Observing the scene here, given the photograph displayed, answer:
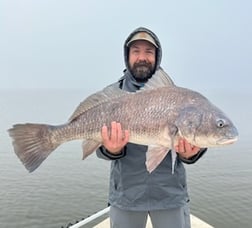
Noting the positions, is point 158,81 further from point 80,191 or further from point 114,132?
point 80,191

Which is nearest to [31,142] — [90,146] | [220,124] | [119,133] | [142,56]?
[90,146]

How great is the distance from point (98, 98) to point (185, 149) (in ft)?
3.15

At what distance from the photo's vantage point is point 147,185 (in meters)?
3.92

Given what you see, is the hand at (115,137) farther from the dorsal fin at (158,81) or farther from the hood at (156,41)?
the hood at (156,41)

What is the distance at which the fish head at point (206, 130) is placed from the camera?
3582mm

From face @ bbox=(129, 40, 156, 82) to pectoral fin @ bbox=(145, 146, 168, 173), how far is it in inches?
37.0

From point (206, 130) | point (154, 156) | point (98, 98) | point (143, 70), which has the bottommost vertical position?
point (154, 156)

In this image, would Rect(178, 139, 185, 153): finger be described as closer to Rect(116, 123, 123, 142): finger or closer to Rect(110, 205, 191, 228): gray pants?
Rect(116, 123, 123, 142): finger

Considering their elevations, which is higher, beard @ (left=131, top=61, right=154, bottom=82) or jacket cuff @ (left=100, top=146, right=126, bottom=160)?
beard @ (left=131, top=61, right=154, bottom=82)

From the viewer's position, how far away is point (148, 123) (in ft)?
A: 12.0

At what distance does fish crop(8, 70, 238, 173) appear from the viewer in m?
3.60

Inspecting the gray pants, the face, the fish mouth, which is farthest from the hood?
the gray pants

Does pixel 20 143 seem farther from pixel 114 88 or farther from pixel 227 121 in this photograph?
pixel 227 121

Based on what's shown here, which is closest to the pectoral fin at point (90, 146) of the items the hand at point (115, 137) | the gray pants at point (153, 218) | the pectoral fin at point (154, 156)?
the hand at point (115, 137)
